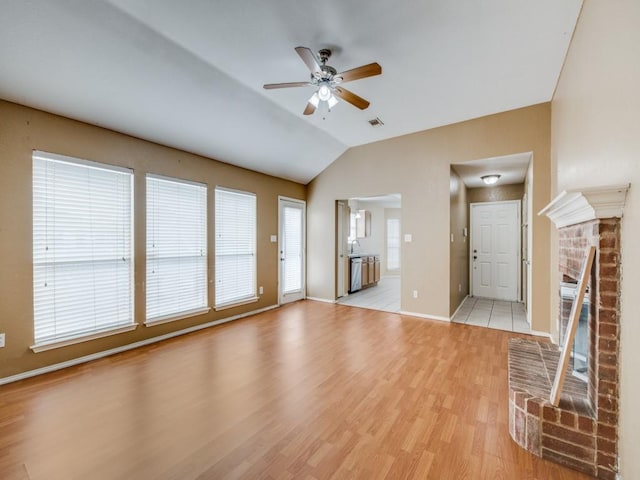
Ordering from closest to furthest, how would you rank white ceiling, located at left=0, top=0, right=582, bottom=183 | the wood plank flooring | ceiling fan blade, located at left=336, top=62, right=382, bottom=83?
the wood plank flooring
white ceiling, located at left=0, top=0, right=582, bottom=183
ceiling fan blade, located at left=336, top=62, right=382, bottom=83

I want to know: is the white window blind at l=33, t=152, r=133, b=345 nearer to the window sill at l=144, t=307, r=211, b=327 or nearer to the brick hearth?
the window sill at l=144, t=307, r=211, b=327

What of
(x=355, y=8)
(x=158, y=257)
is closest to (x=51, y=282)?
(x=158, y=257)

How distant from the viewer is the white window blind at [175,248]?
11.9 ft

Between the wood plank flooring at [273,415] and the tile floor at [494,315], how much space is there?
83 cm

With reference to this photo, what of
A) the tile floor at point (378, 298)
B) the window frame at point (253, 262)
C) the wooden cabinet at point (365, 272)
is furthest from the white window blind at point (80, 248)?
the wooden cabinet at point (365, 272)

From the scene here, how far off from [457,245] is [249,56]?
4.30m

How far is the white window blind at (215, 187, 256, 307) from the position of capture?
4469 mm

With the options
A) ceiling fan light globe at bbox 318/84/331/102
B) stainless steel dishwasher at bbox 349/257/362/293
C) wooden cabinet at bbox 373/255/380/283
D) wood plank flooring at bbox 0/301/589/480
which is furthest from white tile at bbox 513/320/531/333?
ceiling fan light globe at bbox 318/84/331/102

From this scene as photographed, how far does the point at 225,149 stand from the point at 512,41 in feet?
11.7

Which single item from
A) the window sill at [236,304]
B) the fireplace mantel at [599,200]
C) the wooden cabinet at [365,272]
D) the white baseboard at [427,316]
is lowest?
the white baseboard at [427,316]

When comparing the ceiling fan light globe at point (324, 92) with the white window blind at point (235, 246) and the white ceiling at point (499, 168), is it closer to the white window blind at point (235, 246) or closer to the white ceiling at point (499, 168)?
the white window blind at point (235, 246)

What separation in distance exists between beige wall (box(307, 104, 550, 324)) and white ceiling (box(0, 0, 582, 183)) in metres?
0.42

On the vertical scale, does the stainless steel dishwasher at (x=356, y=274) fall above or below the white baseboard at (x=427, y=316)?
above

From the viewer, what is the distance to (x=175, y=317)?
151 inches
